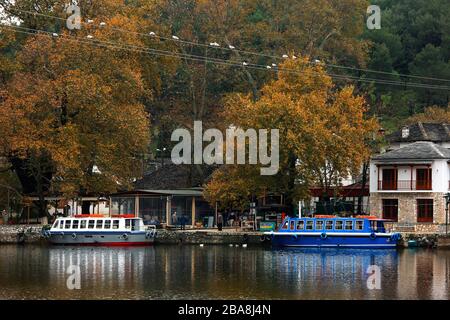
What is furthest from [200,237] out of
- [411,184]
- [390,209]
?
[411,184]

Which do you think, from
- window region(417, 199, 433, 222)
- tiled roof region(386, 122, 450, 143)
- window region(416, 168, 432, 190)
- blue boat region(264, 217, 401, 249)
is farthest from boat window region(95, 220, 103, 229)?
tiled roof region(386, 122, 450, 143)

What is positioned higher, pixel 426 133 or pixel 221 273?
pixel 426 133

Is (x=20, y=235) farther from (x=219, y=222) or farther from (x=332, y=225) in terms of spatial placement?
(x=332, y=225)

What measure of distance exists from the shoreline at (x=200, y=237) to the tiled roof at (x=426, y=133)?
16.9 meters

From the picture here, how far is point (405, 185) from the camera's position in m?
98.2

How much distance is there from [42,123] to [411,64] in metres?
58.5

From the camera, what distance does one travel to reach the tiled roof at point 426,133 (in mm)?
104000

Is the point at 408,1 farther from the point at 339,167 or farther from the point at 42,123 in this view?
the point at 42,123

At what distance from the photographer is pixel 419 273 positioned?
2549 inches

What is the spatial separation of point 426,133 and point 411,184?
8.42 meters

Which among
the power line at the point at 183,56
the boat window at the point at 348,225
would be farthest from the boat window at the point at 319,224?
the power line at the point at 183,56

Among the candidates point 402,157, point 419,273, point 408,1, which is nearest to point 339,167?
point 402,157

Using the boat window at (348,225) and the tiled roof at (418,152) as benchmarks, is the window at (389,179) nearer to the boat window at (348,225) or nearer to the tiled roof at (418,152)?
the tiled roof at (418,152)
